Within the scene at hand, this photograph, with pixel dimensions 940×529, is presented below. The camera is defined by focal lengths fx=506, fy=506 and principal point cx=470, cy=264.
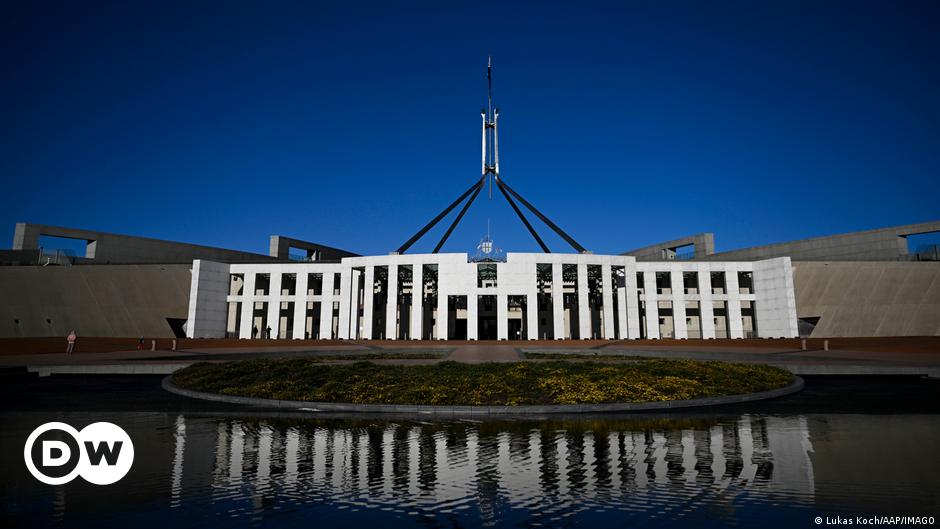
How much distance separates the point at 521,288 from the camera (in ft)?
151

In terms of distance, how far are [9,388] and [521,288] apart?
36017 mm

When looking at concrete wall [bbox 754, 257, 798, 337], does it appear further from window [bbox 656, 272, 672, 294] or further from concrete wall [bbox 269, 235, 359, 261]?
concrete wall [bbox 269, 235, 359, 261]

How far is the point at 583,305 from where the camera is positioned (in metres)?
46.8

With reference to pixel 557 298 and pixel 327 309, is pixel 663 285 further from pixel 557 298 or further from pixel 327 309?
pixel 327 309

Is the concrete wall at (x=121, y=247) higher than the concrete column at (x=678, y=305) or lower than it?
higher

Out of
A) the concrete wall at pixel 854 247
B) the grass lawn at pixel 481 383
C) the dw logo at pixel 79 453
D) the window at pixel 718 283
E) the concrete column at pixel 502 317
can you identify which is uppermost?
the concrete wall at pixel 854 247

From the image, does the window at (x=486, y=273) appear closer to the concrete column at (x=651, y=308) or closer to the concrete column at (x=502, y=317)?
the concrete column at (x=502, y=317)

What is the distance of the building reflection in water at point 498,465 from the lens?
5.53 m

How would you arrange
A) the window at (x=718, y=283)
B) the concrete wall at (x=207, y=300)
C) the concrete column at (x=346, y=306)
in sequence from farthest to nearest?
1. the window at (x=718, y=283)
2. the concrete wall at (x=207, y=300)
3. the concrete column at (x=346, y=306)

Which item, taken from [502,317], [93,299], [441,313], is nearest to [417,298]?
[441,313]

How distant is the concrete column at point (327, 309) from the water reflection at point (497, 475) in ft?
138

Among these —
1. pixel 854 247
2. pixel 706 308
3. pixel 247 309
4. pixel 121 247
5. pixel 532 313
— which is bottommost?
pixel 532 313

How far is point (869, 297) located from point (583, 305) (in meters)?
27.0

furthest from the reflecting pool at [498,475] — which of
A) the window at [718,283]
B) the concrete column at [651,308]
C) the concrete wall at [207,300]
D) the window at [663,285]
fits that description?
the window at [663,285]
